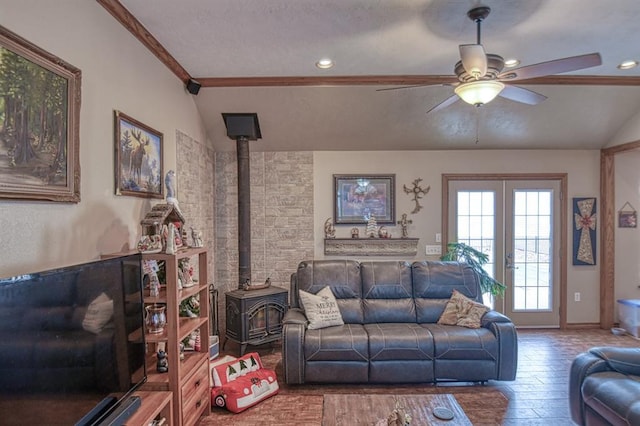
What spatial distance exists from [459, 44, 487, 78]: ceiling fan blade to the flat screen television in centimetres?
237

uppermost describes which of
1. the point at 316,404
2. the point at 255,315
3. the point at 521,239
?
the point at 521,239

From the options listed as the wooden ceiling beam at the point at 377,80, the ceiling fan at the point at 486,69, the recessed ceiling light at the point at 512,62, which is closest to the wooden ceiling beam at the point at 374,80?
the wooden ceiling beam at the point at 377,80

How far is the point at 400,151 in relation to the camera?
200 inches

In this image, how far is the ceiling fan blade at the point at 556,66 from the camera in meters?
2.20

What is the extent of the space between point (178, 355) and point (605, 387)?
2.77 metres

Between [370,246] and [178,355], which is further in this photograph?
[370,246]

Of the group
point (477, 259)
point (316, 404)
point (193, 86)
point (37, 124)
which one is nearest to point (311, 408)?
point (316, 404)

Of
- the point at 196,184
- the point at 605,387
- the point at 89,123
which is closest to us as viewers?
the point at 89,123

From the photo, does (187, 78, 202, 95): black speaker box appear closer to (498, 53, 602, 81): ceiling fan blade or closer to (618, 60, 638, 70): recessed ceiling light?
(498, 53, 602, 81): ceiling fan blade

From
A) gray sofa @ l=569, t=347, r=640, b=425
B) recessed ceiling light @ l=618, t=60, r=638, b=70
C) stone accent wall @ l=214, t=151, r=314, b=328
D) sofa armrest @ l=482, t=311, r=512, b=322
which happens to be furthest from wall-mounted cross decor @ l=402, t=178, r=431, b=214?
gray sofa @ l=569, t=347, r=640, b=425

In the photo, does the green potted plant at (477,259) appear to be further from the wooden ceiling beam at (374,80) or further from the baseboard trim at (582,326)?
the wooden ceiling beam at (374,80)

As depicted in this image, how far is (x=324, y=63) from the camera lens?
135 inches

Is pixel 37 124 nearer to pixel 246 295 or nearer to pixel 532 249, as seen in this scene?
pixel 246 295

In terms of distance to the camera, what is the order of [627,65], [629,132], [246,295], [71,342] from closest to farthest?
[71,342] < [627,65] < [246,295] < [629,132]
